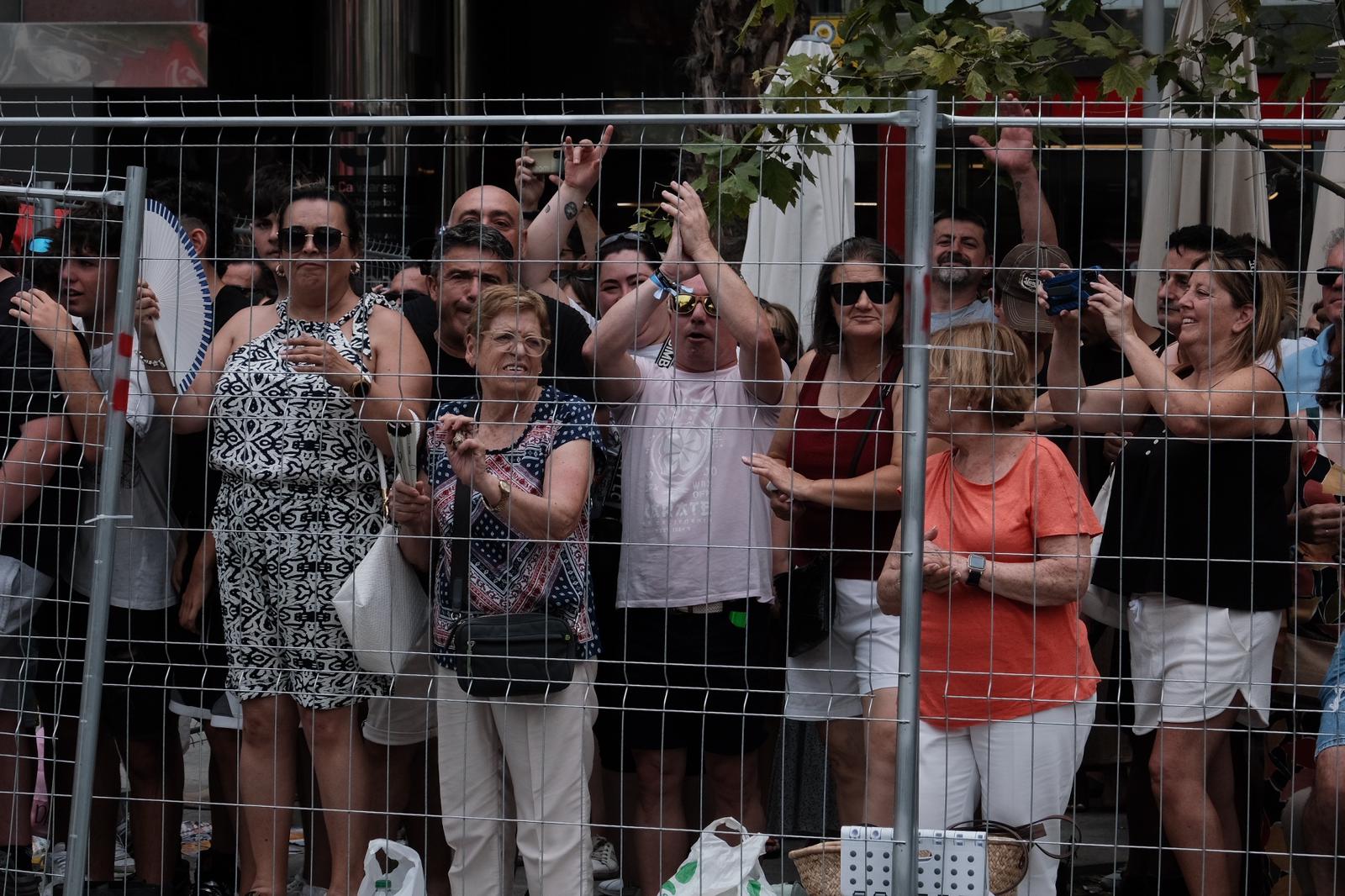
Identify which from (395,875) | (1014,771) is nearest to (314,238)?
(395,875)

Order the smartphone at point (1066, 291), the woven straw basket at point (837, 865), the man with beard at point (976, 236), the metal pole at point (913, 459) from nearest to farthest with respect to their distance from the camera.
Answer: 1. the metal pole at point (913, 459)
2. the woven straw basket at point (837, 865)
3. the smartphone at point (1066, 291)
4. the man with beard at point (976, 236)

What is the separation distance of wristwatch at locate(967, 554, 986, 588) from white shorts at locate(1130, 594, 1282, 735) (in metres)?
0.59

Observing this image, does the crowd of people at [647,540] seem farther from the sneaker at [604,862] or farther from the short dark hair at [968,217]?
the sneaker at [604,862]

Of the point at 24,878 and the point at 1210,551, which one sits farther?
the point at 24,878

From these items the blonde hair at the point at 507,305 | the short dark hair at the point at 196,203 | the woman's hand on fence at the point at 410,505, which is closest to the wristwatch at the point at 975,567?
the blonde hair at the point at 507,305

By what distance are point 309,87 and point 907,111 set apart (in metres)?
7.76

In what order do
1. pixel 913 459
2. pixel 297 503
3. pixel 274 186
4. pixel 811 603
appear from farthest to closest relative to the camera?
pixel 274 186, pixel 811 603, pixel 297 503, pixel 913 459

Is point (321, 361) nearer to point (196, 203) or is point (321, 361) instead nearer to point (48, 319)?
point (48, 319)

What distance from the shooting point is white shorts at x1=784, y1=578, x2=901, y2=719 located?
184 inches

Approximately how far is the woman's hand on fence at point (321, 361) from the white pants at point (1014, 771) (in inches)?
72.1

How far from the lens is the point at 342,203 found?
4.81 meters

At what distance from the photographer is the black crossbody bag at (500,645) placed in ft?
14.1

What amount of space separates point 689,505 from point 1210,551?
1492mm

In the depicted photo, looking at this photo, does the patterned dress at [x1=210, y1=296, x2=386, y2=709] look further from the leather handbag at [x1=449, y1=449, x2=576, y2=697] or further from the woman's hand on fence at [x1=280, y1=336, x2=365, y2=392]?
the leather handbag at [x1=449, y1=449, x2=576, y2=697]
